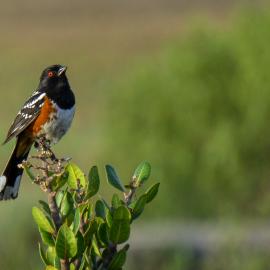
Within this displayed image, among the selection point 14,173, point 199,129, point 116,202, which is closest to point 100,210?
point 116,202

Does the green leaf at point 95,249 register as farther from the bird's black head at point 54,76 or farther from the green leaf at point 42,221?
the bird's black head at point 54,76

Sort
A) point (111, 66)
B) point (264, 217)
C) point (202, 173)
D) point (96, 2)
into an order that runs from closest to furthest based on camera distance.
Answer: point (264, 217), point (202, 173), point (111, 66), point (96, 2)

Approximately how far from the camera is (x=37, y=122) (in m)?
5.01

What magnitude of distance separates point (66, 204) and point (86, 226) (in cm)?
8

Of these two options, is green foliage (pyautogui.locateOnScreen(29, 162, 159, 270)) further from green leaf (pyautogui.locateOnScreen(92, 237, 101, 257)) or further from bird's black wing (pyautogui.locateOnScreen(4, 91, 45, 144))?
bird's black wing (pyautogui.locateOnScreen(4, 91, 45, 144))

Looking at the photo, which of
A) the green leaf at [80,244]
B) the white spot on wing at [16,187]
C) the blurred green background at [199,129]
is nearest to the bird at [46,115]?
the white spot on wing at [16,187]

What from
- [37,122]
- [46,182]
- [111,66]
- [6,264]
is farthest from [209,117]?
[111,66]

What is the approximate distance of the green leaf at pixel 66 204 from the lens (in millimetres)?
2830

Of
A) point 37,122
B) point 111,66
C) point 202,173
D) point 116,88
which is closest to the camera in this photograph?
point 37,122

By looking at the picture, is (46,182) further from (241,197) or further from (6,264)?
(241,197)

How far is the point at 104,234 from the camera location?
2.79m

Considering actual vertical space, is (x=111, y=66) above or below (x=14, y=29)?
below

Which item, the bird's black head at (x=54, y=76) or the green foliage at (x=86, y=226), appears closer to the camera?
the green foliage at (x=86, y=226)

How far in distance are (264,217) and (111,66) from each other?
24.6 metres
